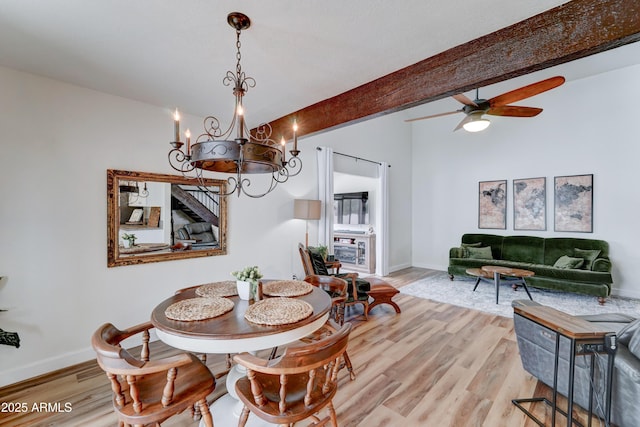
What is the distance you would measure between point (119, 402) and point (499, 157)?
7.24m

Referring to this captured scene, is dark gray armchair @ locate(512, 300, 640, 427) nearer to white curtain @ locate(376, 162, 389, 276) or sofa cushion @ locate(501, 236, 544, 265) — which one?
sofa cushion @ locate(501, 236, 544, 265)

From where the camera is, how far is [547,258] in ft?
17.2

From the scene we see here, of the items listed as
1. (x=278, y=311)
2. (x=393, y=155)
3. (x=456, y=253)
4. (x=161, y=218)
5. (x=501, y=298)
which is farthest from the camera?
(x=393, y=155)

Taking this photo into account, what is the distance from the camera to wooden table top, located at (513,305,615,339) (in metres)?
1.51

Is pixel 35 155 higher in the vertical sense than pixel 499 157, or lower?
lower

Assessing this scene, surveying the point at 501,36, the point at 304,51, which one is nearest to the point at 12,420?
the point at 304,51

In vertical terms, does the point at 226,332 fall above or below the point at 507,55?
below

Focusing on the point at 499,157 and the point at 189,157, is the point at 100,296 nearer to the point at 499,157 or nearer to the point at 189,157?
the point at 189,157

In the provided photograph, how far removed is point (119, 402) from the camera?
1326mm

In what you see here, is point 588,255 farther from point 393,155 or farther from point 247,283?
point 247,283

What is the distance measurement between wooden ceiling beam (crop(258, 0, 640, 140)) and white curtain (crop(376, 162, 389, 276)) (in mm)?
3789

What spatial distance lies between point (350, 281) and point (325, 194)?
1689mm

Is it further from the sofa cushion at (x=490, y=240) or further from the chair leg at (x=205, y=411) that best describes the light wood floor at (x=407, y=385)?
the sofa cushion at (x=490, y=240)

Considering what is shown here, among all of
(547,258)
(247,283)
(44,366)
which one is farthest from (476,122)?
(44,366)
